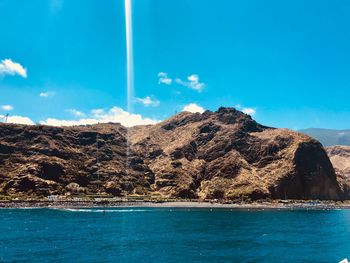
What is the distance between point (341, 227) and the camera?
561ft

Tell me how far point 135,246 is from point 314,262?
44.7 m

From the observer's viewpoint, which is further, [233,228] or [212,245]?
[233,228]

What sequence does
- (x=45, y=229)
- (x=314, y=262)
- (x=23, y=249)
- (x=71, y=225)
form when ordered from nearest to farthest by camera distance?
1. (x=314, y=262)
2. (x=23, y=249)
3. (x=45, y=229)
4. (x=71, y=225)

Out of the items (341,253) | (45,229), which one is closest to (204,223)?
(45,229)

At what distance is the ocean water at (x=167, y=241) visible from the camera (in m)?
97.2

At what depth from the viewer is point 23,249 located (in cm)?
10281

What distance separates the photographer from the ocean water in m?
97.2

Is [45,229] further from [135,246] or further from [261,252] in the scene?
[261,252]

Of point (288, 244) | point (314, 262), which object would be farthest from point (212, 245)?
point (314, 262)

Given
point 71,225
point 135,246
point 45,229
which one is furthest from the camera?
point 71,225

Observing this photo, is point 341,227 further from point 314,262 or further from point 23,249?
point 23,249

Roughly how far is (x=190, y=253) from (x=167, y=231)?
138 feet

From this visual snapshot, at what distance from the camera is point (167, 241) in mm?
121812

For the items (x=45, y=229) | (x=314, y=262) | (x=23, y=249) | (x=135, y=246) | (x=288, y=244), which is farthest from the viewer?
(x=45, y=229)
